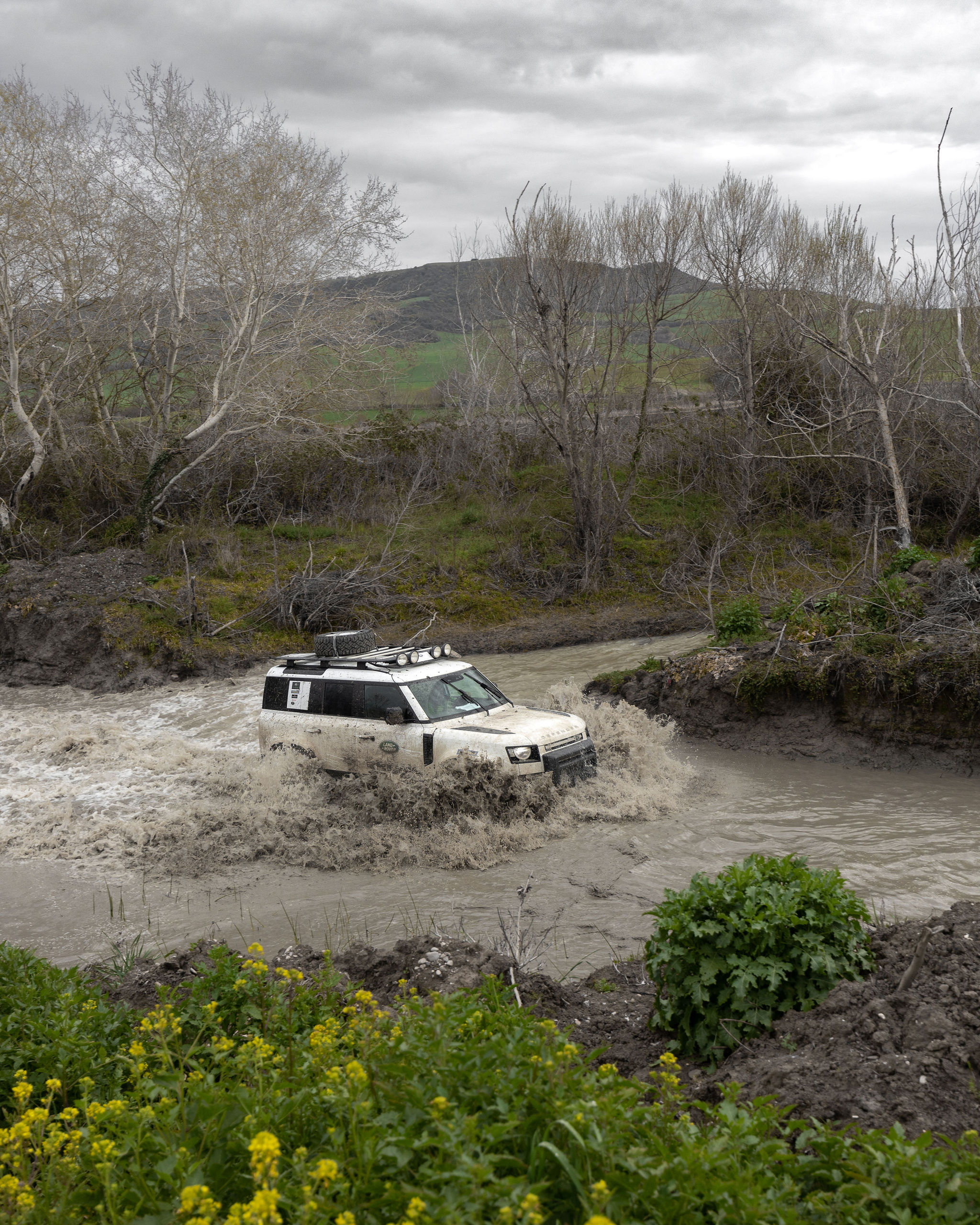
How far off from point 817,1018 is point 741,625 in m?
11.3

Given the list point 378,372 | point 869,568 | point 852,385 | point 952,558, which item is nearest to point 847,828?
point 952,558

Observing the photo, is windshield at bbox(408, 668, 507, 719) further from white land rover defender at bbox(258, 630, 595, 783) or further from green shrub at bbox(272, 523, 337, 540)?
green shrub at bbox(272, 523, 337, 540)

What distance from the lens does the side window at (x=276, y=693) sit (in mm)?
11359

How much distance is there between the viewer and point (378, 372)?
3125cm

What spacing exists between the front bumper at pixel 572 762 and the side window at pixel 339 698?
2.61 meters

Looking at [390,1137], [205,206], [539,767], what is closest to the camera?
[390,1137]

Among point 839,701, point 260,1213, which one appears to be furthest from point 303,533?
point 260,1213

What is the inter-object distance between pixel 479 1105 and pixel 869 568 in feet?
65.7

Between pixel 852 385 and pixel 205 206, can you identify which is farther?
pixel 852 385

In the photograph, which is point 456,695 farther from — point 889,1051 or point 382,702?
point 889,1051

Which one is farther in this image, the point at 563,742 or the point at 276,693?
the point at 276,693

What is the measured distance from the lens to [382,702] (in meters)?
10.5

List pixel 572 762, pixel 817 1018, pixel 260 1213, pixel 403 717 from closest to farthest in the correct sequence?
pixel 260 1213 → pixel 817 1018 → pixel 572 762 → pixel 403 717

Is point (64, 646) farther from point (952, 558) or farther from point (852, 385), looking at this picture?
point (852, 385)
